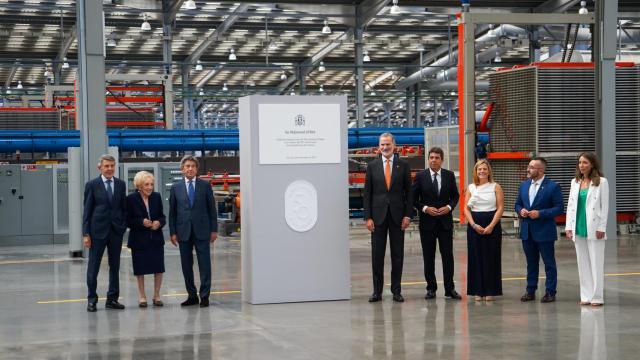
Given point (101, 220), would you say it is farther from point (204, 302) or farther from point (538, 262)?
point (538, 262)

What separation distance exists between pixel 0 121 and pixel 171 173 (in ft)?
24.3

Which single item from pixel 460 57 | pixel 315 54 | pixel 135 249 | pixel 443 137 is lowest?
pixel 135 249

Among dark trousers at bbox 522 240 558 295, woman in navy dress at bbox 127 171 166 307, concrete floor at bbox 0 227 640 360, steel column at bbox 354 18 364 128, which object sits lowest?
concrete floor at bbox 0 227 640 360

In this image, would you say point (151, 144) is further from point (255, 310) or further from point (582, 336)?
point (582, 336)

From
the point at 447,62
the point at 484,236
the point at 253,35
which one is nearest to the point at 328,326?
the point at 484,236

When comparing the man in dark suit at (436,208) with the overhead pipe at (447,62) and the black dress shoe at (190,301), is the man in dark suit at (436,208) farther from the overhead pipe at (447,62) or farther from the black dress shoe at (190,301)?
the overhead pipe at (447,62)

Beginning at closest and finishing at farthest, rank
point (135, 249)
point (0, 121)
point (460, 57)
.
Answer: point (135, 249) → point (460, 57) → point (0, 121)

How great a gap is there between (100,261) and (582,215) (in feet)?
16.6

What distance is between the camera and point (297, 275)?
10.1 m

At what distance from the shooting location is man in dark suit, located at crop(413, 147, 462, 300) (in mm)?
10109

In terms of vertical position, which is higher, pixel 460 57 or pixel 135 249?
pixel 460 57

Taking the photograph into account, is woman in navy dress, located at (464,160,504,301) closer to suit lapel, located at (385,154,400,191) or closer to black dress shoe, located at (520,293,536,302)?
black dress shoe, located at (520,293,536,302)

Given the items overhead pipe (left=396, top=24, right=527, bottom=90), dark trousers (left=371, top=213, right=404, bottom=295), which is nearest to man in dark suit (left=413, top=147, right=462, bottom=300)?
dark trousers (left=371, top=213, right=404, bottom=295)

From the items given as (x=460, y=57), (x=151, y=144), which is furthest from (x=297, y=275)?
(x=151, y=144)
